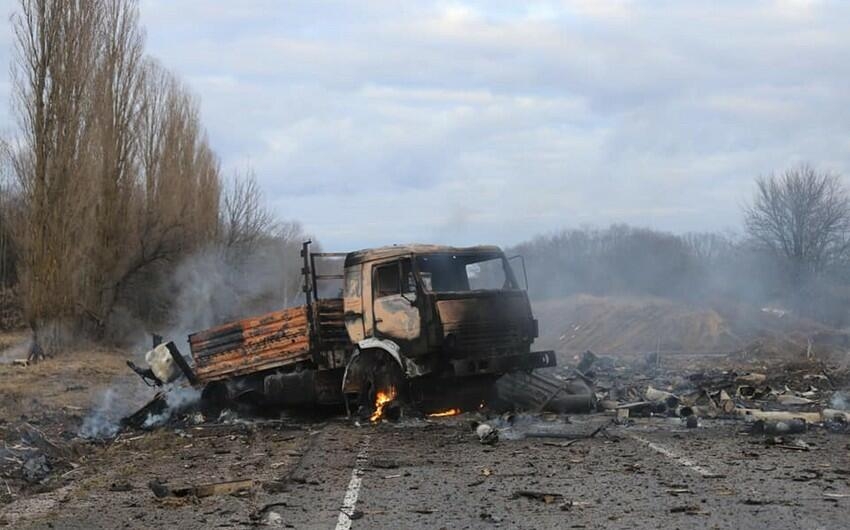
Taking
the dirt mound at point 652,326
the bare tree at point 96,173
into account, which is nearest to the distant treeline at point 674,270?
the dirt mound at point 652,326

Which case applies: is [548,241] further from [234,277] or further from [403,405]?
[403,405]

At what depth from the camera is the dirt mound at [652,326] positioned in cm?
4522

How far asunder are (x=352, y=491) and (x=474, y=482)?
1176 mm

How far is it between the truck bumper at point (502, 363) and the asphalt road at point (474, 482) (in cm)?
122

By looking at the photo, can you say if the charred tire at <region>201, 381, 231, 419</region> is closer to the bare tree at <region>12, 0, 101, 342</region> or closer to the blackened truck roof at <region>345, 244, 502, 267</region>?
the blackened truck roof at <region>345, 244, 502, 267</region>

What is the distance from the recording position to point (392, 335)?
A: 48.4 ft

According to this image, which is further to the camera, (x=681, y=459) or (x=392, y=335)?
(x=392, y=335)

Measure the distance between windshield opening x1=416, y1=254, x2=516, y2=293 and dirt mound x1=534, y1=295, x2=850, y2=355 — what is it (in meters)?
26.3

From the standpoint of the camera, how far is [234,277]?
36.2 metres

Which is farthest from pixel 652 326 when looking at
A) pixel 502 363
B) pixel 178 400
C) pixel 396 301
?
pixel 396 301

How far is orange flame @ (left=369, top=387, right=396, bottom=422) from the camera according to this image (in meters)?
14.5

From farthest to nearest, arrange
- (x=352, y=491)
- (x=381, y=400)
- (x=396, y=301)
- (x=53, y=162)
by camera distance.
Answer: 1. (x=53, y=162)
2. (x=396, y=301)
3. (x=381, y=400)
4. (x=352, y=491)

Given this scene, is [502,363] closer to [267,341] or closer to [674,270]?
[267,341]

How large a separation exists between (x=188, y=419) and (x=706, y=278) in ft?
150
